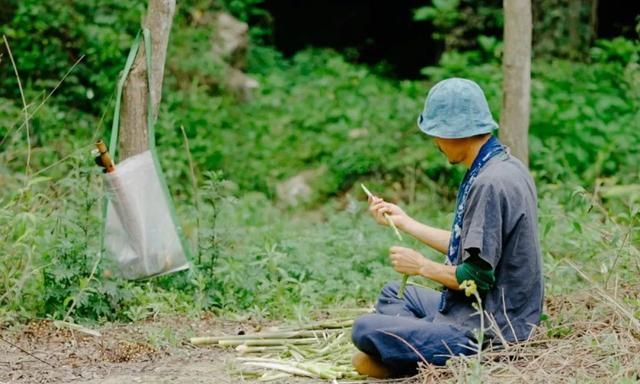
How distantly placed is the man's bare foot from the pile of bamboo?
0.19 feet

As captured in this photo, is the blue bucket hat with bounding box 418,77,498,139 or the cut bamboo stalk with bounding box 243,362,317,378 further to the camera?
the cut bamboo stalk with bounding box 243,362,317,378

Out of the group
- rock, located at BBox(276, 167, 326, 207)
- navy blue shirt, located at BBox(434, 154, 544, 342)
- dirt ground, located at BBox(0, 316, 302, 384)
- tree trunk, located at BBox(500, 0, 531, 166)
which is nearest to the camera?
navy blue shirt, located at BBox(434, 154, 544, 342)

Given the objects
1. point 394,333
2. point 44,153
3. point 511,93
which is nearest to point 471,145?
point 394,333

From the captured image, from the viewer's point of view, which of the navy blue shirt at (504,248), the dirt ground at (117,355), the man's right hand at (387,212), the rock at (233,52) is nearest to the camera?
the navy blue shirt at (504,248)

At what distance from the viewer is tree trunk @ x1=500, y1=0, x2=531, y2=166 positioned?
735cm

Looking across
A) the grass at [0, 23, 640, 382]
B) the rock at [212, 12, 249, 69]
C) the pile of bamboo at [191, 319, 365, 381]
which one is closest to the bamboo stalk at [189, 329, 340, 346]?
the pile of bamboo at [191, 319, 365, 381]

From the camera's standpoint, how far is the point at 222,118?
1092cm

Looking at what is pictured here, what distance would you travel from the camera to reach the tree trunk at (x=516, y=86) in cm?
735

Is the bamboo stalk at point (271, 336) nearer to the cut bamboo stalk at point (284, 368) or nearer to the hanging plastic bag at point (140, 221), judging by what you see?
the cut bamboo stalk at point (284, 368)

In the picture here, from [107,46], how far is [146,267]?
4860mm

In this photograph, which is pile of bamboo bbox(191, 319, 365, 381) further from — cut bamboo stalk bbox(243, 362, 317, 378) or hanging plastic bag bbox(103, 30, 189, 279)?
hanging plastic bag bbox(103, 30, 189, 279)

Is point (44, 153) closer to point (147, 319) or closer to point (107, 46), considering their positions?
point (107, 46)

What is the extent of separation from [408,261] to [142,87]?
93.4 inches

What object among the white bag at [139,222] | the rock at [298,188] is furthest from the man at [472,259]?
the rock at [298,188]
